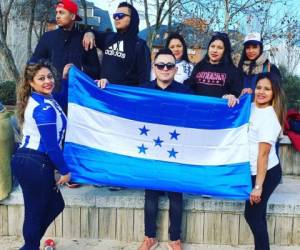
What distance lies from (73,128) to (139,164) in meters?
0.71

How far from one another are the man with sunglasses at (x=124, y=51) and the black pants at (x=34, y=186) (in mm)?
1443

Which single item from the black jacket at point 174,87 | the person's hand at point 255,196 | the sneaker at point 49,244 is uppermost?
the black jacket at point 174,87

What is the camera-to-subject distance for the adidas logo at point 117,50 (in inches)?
171

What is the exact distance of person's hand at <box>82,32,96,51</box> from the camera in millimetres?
4324

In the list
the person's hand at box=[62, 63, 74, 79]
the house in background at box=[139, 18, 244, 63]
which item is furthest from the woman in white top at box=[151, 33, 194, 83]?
the house in background at box=[139, 18, 244, 63]

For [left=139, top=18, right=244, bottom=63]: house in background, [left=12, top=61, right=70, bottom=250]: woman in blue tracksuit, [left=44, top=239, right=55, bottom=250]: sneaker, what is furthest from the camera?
[left=139, top=18, right=244, bottom=63]: house in background

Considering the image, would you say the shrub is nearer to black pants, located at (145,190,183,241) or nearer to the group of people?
the group of people

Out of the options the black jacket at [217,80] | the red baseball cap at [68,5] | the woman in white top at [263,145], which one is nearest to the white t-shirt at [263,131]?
the woman in white top at [263,145]

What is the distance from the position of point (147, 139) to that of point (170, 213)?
72cm

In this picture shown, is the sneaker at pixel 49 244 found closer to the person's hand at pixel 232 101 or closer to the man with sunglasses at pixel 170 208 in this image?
the man with sunglasses at pixel 170 208

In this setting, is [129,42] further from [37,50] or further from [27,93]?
[27,93]

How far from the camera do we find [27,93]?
3246 mm

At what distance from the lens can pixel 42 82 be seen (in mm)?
3242

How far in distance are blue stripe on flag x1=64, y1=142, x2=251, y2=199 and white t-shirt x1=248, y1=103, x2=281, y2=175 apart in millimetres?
301
